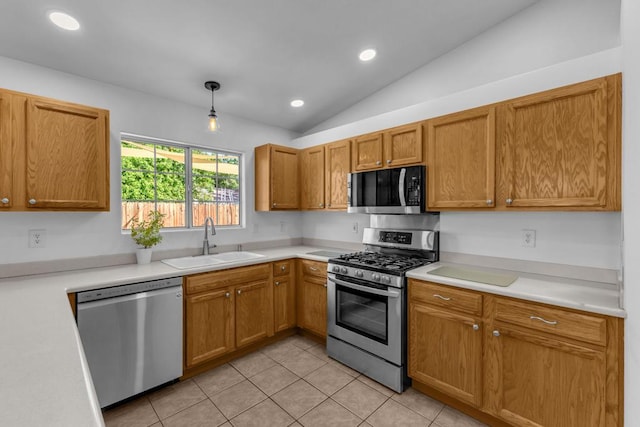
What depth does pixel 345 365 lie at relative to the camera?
267 cm

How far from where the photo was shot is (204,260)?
297 cm

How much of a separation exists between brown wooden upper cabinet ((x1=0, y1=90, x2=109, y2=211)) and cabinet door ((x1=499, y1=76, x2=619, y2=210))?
306 cm

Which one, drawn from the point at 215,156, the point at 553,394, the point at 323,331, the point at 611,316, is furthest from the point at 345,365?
the point at 215,156

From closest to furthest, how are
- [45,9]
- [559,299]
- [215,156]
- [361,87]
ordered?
1. [559,299]
2. [45,9]
3. [361,87]
4. [215,156]

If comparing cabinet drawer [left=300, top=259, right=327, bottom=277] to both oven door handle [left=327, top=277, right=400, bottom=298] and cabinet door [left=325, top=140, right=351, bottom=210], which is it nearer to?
oven door handle [left=327, top=277, right=400, bottom=298]

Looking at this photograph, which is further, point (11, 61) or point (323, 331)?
point (323, 331)

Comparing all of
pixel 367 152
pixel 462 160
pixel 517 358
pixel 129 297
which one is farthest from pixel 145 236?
pixel 517 358

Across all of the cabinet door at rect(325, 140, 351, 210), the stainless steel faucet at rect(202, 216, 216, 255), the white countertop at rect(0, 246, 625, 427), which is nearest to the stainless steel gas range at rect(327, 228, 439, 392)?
the white countertop at rect(0, 246, 625, 427)

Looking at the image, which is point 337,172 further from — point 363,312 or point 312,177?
point 363,312

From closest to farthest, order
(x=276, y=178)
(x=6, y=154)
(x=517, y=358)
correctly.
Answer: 1. (x=517, y=358)
2. (x=6, y=154)
3. (x=276, y=178)

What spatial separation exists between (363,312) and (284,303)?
968 millimetres

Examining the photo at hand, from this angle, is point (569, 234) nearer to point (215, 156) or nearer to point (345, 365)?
point (345, 365)

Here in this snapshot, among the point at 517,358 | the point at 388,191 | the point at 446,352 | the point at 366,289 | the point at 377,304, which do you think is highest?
the point at 388,191

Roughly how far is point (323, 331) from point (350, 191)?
57.6 inches
